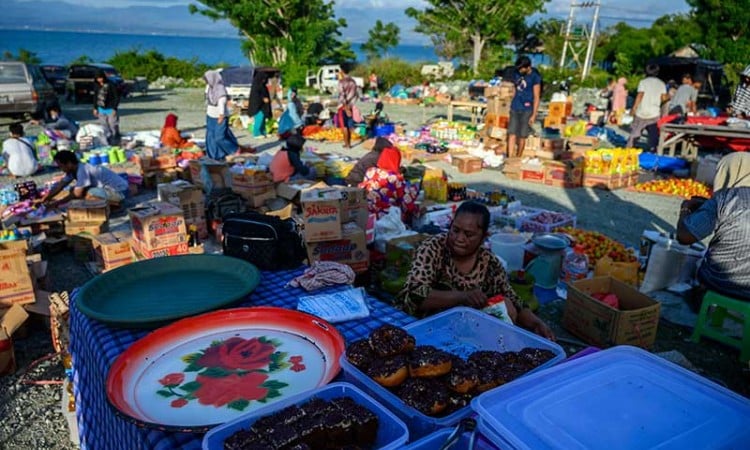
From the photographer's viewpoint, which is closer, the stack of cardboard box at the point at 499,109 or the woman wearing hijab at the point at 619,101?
the stack of cardboard box at the point at 499,109

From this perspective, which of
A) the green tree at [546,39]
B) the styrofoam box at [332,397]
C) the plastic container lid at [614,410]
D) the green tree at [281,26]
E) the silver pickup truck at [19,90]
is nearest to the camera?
the plastic container lid at [614,410]

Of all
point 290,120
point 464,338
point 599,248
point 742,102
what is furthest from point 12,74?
point 742,102

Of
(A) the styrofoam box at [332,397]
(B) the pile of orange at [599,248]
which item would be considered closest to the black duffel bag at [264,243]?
(A) the styrofoam box at [332,397]

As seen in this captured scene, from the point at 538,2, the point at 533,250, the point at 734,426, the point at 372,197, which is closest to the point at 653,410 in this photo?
the point at 734,426

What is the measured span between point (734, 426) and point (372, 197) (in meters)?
5.64

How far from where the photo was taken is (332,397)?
1.50 metres

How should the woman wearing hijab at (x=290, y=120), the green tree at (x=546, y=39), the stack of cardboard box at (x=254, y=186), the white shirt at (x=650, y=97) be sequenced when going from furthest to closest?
the green tree at (x=546, y=39)
the woman wearing hijab at (x=290, y=120)
the white shirt at (x=650, y=97)
the stack of cardboard box at (x=254, y=186)

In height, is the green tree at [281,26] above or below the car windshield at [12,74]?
above

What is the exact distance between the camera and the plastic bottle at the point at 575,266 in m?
5.65

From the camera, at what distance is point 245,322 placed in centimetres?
215

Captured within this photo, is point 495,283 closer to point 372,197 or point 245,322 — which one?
point 245,322

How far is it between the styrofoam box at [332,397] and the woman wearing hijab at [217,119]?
957 centimetres

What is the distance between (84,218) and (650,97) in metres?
11.7

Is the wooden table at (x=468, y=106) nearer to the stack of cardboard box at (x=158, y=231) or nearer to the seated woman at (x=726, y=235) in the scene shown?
the stack of cardboard box at (x=158, y=231)
